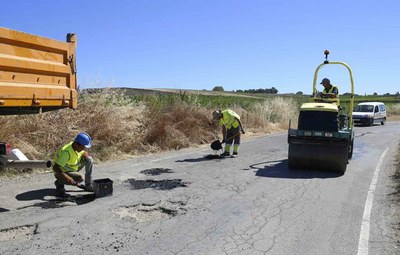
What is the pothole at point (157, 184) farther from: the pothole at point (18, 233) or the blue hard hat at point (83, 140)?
the pothole at point (18, 233)

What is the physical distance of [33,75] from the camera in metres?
5.83

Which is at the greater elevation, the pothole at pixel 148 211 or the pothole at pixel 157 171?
the pothole at pixel 157 171

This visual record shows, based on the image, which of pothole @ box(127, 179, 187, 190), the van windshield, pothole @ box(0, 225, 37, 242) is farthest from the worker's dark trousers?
the van windshield

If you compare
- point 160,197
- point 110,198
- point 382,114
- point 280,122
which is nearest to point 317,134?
point 160,197

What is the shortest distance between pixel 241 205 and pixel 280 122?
20.4 metres

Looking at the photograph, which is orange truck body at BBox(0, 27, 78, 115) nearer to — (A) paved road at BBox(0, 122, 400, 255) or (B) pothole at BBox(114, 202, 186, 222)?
(A) paved road at BBox(0, 122, 400, 255)

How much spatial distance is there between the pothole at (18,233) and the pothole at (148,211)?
1.26 metres

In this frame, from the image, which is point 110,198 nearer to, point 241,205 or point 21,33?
point 241,205

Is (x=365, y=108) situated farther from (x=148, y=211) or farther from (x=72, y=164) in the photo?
(x=148, y=211)

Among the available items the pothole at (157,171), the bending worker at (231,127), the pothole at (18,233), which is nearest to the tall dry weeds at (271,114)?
the bending worker at (231,127)

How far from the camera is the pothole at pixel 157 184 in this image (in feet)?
27.0

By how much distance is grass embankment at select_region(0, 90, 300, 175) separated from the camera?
35.6 feet

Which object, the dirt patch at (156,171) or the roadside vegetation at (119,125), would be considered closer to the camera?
the dirt patch at (156,171)

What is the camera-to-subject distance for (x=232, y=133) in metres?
12.9
